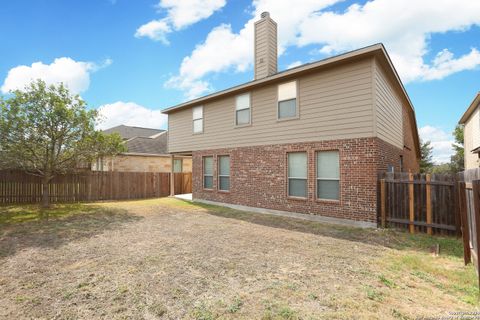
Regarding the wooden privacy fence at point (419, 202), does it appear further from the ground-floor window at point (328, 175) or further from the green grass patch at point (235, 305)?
the green grass patch at point (235, 305)

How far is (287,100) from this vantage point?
10281mm

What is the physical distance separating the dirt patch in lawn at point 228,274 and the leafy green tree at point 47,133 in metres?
4.75

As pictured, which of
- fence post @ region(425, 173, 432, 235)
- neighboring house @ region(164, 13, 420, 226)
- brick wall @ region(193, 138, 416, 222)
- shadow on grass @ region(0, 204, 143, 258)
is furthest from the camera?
neighboring house @ region(164, 13, 420, 226)

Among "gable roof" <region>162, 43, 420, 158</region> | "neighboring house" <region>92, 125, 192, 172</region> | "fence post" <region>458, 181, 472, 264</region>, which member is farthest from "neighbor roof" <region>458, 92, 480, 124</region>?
"neighboring house" <region>92, 125, 192, 172</region>

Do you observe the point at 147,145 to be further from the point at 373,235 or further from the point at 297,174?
the point at 373,235

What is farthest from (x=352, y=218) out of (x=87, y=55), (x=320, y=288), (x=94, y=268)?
(x=87, y=55)

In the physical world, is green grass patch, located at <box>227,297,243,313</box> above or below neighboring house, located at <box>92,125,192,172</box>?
below

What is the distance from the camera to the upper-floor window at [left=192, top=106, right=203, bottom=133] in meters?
14.3

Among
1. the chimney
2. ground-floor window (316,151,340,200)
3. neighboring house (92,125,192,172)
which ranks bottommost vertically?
ground-floor window (316,151,340,200)

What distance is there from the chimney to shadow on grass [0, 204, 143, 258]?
8985mm

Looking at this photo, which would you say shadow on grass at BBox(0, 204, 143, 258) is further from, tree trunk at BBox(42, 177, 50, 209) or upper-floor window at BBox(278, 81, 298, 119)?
upper-floor window at BBox(278, 81, 298, 119)

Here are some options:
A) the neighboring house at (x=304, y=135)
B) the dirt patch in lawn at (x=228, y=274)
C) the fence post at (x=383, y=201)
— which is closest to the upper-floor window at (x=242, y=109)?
the neighboring house at (x=304, y=135)

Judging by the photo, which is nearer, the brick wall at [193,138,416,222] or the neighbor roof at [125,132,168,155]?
the brick wall at [193,138,416,222]

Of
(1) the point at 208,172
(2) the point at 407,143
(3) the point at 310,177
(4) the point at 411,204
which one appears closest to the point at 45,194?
(1) the point at 208,172
